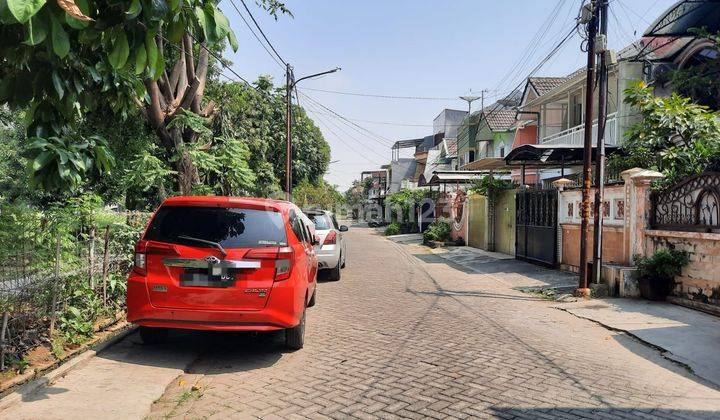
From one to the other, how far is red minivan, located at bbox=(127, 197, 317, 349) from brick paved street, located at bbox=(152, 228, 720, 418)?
58 centimetres

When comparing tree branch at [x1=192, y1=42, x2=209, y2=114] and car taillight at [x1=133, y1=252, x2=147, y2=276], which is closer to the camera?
car taillight at [x1=133, y1=252, x2=147, y2=276]

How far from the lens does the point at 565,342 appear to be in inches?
279

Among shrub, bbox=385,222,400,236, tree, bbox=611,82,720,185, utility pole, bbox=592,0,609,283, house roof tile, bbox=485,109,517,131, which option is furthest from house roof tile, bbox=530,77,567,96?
utility pole, bbox=592,0,609,283

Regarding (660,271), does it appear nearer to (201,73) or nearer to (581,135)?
(201,73)

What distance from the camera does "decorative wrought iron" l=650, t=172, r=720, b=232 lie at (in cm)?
870

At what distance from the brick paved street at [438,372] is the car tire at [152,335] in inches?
8.0

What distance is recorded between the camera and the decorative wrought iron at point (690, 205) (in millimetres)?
8695

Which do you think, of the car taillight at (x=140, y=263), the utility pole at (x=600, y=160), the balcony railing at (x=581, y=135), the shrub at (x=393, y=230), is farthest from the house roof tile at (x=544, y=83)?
the car taillight at (x=140, y=263)

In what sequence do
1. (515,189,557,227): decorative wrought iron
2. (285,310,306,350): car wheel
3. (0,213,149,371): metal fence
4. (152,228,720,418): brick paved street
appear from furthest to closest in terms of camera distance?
(515,189,557,227): decorative wrought iron → (285,310,306,350): car wheel → (0,213,149,371): metal fence → (152,228,720,418): brick paved street

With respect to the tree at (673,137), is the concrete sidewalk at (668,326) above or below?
below

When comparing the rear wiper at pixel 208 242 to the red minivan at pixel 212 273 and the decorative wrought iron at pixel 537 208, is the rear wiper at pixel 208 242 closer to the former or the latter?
the red minivan at pixel 212 273

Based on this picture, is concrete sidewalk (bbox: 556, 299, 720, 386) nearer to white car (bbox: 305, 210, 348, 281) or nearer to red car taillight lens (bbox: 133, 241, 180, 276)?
white car (bbox: 305, 210, 348, 281)

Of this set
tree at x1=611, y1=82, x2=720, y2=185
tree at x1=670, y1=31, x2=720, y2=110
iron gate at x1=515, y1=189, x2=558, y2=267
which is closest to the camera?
tree at x1=611, y1=82, x2=720, y2=185

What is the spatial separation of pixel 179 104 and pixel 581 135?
14664mm
